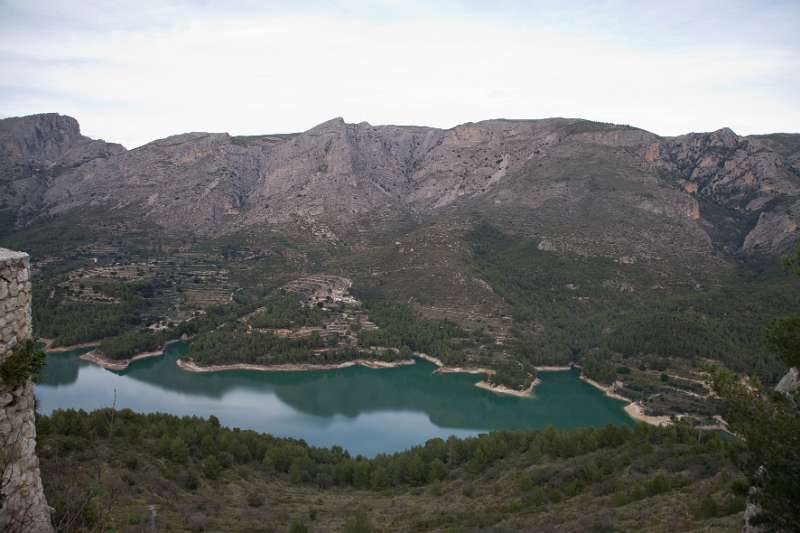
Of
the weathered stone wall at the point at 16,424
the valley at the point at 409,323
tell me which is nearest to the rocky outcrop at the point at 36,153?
the valley at the point at 409,323

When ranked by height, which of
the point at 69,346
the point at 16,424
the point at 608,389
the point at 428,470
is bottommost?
the point at 608,389

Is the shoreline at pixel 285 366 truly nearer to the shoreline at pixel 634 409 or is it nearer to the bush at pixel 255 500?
the shoreline at pixel 634 409

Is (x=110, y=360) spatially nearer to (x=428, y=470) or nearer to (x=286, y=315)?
(x=286, y=315)

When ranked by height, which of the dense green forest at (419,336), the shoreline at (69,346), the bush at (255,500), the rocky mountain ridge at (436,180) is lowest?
the shoreline at (69,346)

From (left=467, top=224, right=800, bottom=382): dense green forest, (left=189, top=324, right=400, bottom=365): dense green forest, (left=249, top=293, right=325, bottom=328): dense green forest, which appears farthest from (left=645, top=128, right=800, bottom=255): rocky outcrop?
(left=249, top=293, right=325, bottom=328): dense green forest

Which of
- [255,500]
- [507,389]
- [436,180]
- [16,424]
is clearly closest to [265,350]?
[507,389]
